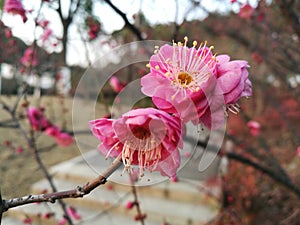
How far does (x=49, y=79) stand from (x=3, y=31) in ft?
4.69

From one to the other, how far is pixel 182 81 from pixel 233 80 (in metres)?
0.08

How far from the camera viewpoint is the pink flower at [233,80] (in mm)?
496

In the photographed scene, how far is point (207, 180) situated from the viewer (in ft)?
10.7

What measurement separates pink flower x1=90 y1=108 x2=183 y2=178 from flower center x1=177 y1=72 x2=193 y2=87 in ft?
0.23

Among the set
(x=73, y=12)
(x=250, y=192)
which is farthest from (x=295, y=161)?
(x=73, y=12)

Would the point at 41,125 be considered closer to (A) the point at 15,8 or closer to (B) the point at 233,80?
(A) the point at 15,8

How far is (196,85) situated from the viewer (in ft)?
1.69

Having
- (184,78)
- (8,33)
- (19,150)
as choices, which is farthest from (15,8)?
(184,78)

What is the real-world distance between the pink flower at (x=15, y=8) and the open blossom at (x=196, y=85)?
1114 millimetres

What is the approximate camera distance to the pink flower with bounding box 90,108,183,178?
1.54 feet

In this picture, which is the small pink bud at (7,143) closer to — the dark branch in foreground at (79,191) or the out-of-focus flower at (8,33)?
the out-of-focus flower at (8,33)

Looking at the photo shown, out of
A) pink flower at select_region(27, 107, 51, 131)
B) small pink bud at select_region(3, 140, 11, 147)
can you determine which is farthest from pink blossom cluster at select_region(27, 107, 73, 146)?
small pink bud at select_region(3, 140, 11, 147)

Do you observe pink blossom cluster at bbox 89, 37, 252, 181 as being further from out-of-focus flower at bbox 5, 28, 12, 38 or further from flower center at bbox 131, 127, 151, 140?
out-of-focus flower at bbox 5, 28, 12, 38

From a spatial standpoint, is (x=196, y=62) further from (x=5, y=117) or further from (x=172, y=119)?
(x=5, y=117)
